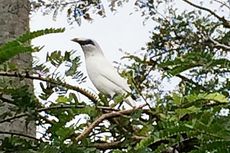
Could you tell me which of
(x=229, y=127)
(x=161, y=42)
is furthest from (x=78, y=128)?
(x=161, y=42)

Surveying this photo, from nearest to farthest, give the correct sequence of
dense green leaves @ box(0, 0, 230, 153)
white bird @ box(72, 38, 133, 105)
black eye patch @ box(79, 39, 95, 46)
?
1. dense green leaves @ box(0, 0, 230, 153)
2. white bird @ box(72, 38, 133, 105)
3. black eye patch @ box(79, 39, 95, 46)

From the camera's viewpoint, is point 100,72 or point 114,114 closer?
point 114,114

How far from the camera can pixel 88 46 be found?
66.9 inches

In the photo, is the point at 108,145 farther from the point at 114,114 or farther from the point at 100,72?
the point at 100,72

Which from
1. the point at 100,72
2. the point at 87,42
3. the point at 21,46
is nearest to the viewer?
the point at 21,46

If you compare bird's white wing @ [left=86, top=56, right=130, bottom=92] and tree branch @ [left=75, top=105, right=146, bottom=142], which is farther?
bird's white wing @ [left=86, top=56, right=130, bottom=92]

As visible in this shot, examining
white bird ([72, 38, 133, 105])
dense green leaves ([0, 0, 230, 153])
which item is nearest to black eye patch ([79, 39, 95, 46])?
white bird ([72, 38, 133, 105])

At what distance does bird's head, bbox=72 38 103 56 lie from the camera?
1.68m

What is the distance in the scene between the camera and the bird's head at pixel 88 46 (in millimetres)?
1683

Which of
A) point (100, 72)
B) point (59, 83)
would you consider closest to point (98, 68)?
point (100, 72)

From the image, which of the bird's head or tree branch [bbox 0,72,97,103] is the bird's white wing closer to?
the bird's head

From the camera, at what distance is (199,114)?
65cm

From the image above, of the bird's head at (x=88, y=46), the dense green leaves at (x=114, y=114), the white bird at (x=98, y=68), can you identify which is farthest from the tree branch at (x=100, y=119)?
the bird's head at (x=88, y=46)

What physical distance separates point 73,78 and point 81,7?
211 centimetres
